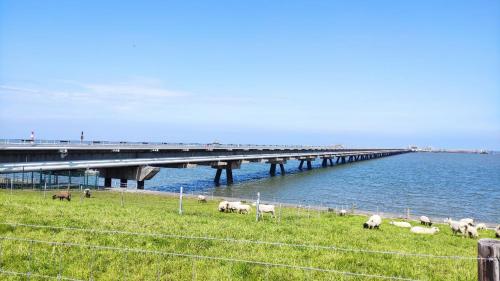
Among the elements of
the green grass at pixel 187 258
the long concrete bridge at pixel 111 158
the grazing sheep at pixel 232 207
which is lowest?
the grazing sheep at pixel 232 207

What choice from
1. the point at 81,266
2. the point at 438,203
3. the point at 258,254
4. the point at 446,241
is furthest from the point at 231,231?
the point at 438,203

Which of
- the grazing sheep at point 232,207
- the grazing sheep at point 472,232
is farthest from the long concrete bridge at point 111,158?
the grazing sheep at point 472,232

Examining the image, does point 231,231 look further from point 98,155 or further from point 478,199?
point 478,199

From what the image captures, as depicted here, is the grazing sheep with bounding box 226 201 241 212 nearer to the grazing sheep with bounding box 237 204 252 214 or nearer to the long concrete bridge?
the grazing sheep with bounding box 237 204 252 214

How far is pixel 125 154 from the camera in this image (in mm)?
58250

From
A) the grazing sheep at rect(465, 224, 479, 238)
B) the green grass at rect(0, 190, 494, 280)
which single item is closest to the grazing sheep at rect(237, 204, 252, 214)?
the grazing sheep at rect(465, 224, 479, 238)

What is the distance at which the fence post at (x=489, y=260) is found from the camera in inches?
224

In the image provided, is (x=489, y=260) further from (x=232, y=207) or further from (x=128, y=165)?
(x=128, y=165)

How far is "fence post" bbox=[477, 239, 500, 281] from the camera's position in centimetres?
570

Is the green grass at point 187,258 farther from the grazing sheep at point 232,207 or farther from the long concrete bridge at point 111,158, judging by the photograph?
the long concrete bridge at point 111,158

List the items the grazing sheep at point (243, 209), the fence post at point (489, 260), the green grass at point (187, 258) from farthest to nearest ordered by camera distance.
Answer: the grazing sheep at point (243, 209) → the green grass at point (187, 258) → the fence post at point (489, 260)

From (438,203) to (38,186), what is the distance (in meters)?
47.2

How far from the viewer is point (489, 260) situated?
5.76 m

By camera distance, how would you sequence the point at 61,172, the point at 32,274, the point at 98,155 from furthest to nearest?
the point at 98,155
the point at 61,172
the point at 32,274
